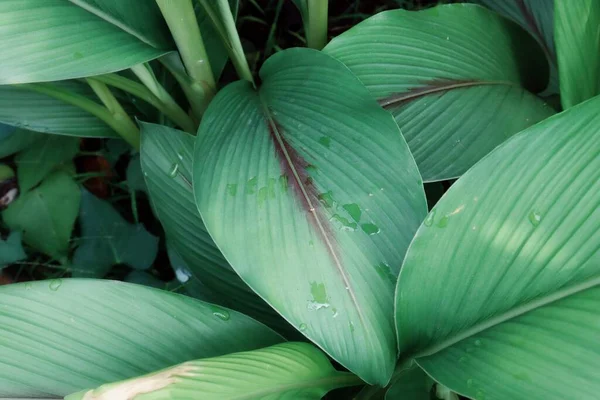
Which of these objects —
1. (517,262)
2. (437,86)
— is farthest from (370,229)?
(437,86)

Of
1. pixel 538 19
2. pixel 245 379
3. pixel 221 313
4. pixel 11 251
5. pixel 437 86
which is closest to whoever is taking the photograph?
pixel 245 379

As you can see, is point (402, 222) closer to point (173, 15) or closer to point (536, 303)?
point (536, 303)

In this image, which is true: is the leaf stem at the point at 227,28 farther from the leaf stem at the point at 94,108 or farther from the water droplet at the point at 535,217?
the water droplet at the point at 535,217

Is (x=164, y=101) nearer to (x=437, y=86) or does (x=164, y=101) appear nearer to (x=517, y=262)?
(x=437, y=86)

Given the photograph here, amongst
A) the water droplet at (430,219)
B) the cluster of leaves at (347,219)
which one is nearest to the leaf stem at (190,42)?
the cluster of leaves at (347,219)

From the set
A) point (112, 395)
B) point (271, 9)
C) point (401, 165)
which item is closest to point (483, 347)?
point (401, 165)
